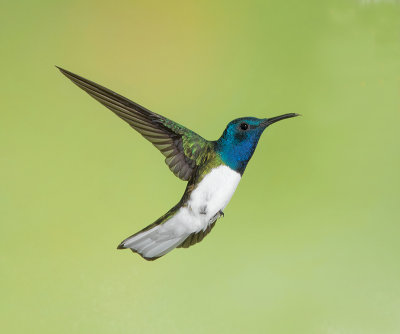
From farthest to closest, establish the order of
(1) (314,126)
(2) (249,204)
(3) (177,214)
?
1. (1) (314,126)
2. (2) (249,204)
3. (3) (177,214)

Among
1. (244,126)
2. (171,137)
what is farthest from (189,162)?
(244,126)

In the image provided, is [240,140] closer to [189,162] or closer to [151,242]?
[189,162]

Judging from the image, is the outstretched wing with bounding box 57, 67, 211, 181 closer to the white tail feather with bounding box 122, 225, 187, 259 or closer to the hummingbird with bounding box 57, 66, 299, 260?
the hummingbird with bounding box 57, 66, 299, 260

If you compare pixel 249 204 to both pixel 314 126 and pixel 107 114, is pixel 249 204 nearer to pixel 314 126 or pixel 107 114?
pixel 314 126

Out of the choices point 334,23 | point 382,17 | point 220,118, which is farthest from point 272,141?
point 382,17

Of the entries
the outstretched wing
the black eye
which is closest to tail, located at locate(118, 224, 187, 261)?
the outstretched wing

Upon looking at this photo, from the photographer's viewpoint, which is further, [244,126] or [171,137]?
[171,137]

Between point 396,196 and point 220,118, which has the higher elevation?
point 220,118
